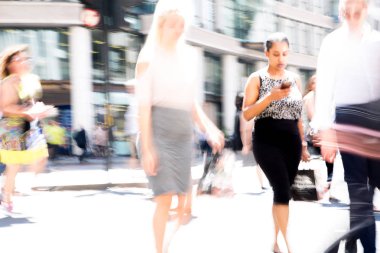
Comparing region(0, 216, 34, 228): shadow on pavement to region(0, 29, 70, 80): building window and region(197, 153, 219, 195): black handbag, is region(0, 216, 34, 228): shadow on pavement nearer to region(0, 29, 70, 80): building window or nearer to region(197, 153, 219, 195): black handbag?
region(197, 153, 219, 195): black handbag

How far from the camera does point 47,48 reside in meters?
24.3

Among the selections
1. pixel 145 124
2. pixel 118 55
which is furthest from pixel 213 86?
pixel 145 124

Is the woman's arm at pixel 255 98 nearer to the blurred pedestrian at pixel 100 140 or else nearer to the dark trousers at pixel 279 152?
the dark trousers at pixel 279 152

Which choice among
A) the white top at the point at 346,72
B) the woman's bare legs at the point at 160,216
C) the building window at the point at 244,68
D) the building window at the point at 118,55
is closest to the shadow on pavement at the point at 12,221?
the woman's bare legs at the point at 160,216

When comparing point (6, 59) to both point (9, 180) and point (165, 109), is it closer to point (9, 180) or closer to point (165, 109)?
point (9, 180)

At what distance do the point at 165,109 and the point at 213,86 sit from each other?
87.2 feet

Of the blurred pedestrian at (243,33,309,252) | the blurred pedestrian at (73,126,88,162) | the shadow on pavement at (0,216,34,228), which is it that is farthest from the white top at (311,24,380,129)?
the blurred pedestrian at (73,126,88,162)

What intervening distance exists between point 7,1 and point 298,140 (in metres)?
21.7

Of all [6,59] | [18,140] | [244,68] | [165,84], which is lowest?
[18,140]

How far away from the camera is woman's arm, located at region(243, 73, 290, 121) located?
12.4ft

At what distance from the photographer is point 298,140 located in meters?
4.14

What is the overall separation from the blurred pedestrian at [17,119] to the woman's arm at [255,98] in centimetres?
323

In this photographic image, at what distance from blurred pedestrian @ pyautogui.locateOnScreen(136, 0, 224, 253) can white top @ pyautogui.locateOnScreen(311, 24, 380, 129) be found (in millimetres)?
804

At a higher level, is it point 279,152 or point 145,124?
point 145,124
